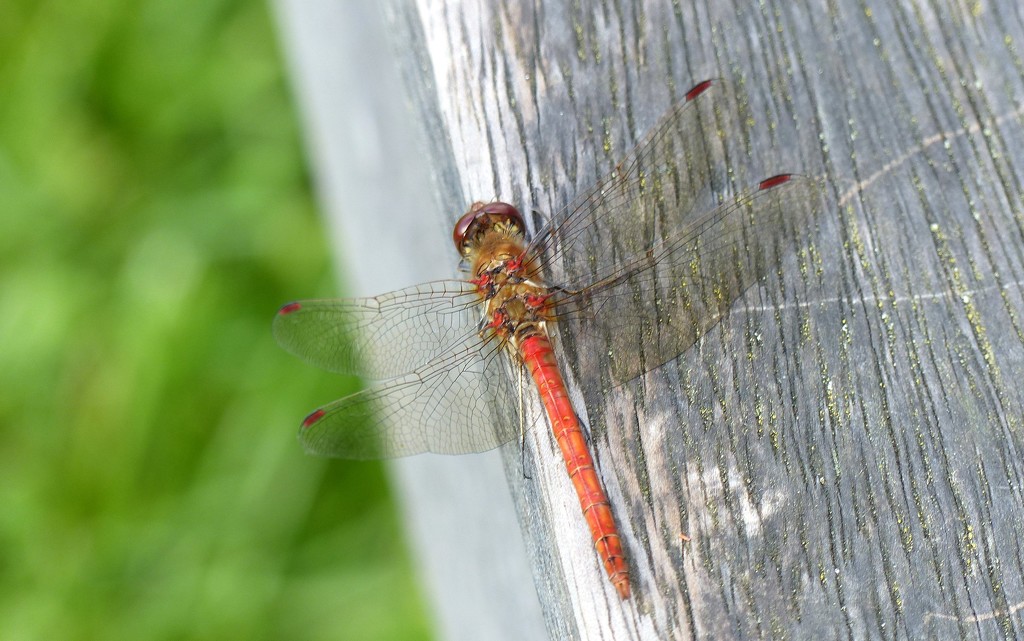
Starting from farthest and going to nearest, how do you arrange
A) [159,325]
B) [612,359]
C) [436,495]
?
[159,325], [436,495], [612,359]

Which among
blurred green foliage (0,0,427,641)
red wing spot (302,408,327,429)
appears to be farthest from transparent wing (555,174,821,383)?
blurred green foliage (0,0,427,641)

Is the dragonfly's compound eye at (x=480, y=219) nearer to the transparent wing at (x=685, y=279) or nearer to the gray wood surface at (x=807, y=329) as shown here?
the gray wood surface at (x=807, y=329)

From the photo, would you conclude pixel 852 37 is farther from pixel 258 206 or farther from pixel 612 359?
pixel 258 206

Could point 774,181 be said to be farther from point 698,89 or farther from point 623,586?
point 623,586

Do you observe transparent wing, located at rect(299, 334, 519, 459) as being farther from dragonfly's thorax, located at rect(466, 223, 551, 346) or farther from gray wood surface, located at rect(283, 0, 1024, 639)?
gray wood surface, located at rect(283, 0, 1024, 639)

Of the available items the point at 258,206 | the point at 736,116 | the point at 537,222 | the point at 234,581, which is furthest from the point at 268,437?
the point at 736,116

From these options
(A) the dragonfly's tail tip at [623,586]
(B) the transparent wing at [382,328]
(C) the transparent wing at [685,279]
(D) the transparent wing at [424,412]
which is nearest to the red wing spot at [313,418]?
(D) the transparent wing at [424,412]
